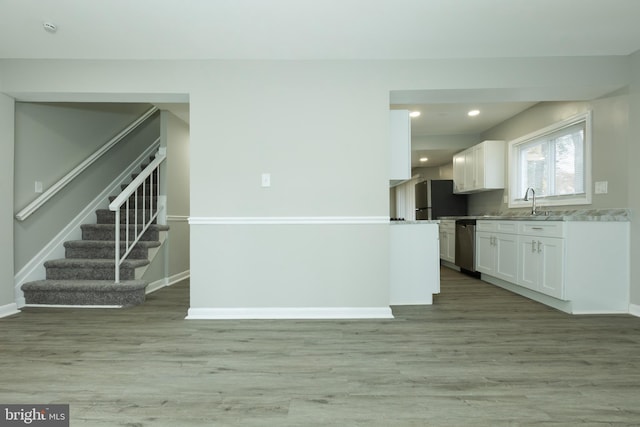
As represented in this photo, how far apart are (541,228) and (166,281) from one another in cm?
433

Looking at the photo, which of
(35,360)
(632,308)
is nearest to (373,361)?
(35,360)

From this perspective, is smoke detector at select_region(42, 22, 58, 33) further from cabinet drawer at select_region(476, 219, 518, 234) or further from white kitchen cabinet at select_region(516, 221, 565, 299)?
cabinet drawer at select_region(476, 219, 518, 234)

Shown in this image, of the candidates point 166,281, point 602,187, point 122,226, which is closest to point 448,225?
point 602,187

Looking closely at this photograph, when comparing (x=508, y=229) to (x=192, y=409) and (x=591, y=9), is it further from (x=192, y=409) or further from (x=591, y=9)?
(x=192, y=409)

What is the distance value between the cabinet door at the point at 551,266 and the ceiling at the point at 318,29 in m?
1.62

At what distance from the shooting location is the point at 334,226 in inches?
117

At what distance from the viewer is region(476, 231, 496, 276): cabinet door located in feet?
14.5

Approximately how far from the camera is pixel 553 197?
13.7 ft

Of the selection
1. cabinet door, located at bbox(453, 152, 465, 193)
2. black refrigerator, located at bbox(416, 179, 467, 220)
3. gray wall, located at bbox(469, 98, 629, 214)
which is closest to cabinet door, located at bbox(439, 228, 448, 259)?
black refrigerator, located at bbox(416, 179, 467, 220)

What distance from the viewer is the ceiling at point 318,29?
2270 mm

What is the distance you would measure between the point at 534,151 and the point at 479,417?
4289mm

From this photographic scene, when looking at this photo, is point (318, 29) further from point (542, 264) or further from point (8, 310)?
point (8, 310)

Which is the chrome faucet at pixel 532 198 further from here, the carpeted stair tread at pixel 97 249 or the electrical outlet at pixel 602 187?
the carpeted stair tread at pixel 97 249

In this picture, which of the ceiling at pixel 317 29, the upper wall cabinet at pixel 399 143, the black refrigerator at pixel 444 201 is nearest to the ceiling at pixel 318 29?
the ceiling at pixel 317 29
